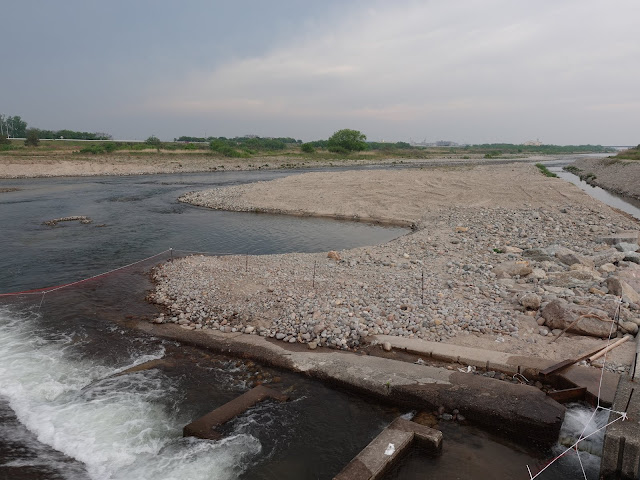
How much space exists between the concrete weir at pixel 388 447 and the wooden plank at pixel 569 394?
2271 mm

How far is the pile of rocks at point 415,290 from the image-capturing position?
8.64 meters

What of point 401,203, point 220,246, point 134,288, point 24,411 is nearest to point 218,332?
point 24,411

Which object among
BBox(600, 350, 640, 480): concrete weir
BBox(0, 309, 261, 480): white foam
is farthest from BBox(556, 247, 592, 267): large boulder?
BBox(0, 309, 261, 480): white foam

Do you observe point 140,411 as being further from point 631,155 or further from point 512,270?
point 631,155

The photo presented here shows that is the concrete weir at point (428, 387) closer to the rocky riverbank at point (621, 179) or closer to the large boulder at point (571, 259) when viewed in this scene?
the large boulder at point (571, 259)

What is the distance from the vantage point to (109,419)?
6.46 metres

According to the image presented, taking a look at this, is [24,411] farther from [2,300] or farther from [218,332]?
[2,300]

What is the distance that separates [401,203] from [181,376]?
1996cm

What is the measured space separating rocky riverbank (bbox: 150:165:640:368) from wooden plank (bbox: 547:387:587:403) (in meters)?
1.03

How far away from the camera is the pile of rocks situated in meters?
8.64

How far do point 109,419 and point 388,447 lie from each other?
14.1ft

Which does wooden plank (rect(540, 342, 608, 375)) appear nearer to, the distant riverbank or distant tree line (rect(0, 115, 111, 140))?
the distant riverbank

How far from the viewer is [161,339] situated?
886 centimetres

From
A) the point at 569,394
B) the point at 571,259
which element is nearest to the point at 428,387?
the point at 569,394
